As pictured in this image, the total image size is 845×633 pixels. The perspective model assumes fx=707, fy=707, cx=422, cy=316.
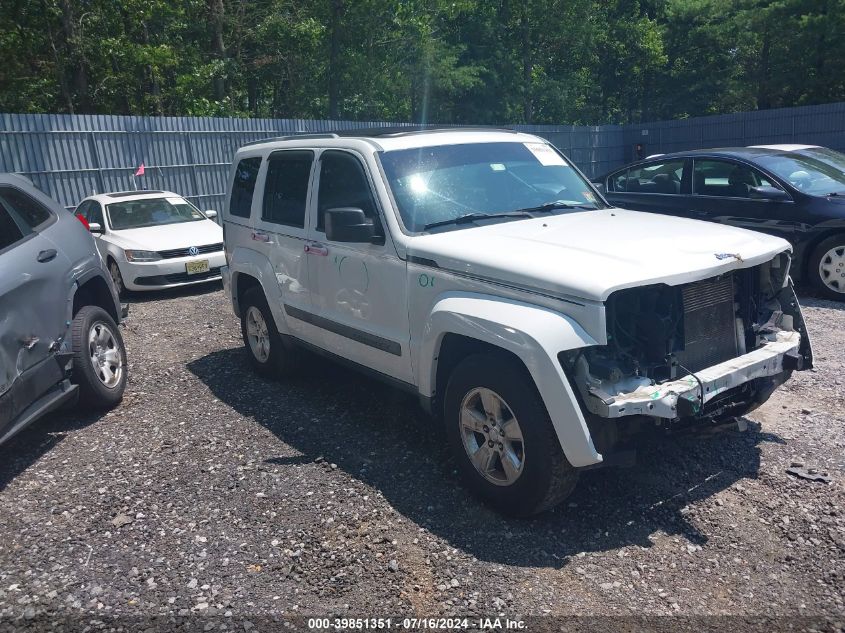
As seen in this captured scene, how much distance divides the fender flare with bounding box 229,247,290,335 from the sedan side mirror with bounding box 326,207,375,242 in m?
1.51

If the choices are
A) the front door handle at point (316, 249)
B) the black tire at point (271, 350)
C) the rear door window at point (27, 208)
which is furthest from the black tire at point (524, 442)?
the rear door window at point (27, 208)

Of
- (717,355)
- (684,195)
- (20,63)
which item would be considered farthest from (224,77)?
(717,355)

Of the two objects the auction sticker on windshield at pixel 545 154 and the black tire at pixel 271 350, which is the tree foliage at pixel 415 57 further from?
the auction sticker on windshield at pixel 545 154

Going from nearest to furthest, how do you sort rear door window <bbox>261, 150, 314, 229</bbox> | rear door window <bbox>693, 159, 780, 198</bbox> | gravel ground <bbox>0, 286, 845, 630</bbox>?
gravel ground <bbox>0, 286, 845, 630</bbox> < rear door window <bbox>261, 150, 314, 229</bbox> < rear door window <bbox>693, 159, 780, 198</bbox>

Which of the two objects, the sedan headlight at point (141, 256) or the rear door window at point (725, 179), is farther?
the sedan headlight at point (141, 256)

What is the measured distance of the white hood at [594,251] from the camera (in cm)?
342

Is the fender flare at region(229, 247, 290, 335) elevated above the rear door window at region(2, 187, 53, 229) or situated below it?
below

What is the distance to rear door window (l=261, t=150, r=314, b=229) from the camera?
5398 mm

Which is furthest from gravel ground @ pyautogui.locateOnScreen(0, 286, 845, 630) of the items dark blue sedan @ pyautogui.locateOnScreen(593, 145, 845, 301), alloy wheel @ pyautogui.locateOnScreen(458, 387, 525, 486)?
dark blue sedan @ pyautogui.locateOnScreen(593, 145, 845, 301)

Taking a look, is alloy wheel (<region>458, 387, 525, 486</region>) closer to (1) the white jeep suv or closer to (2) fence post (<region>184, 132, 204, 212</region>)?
(1) the white jeep suv

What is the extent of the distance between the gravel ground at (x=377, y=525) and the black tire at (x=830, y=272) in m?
2.63

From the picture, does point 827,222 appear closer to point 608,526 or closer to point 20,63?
point 608,526

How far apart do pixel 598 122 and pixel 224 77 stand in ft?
64.0

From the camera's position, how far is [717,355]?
3.84 metres
